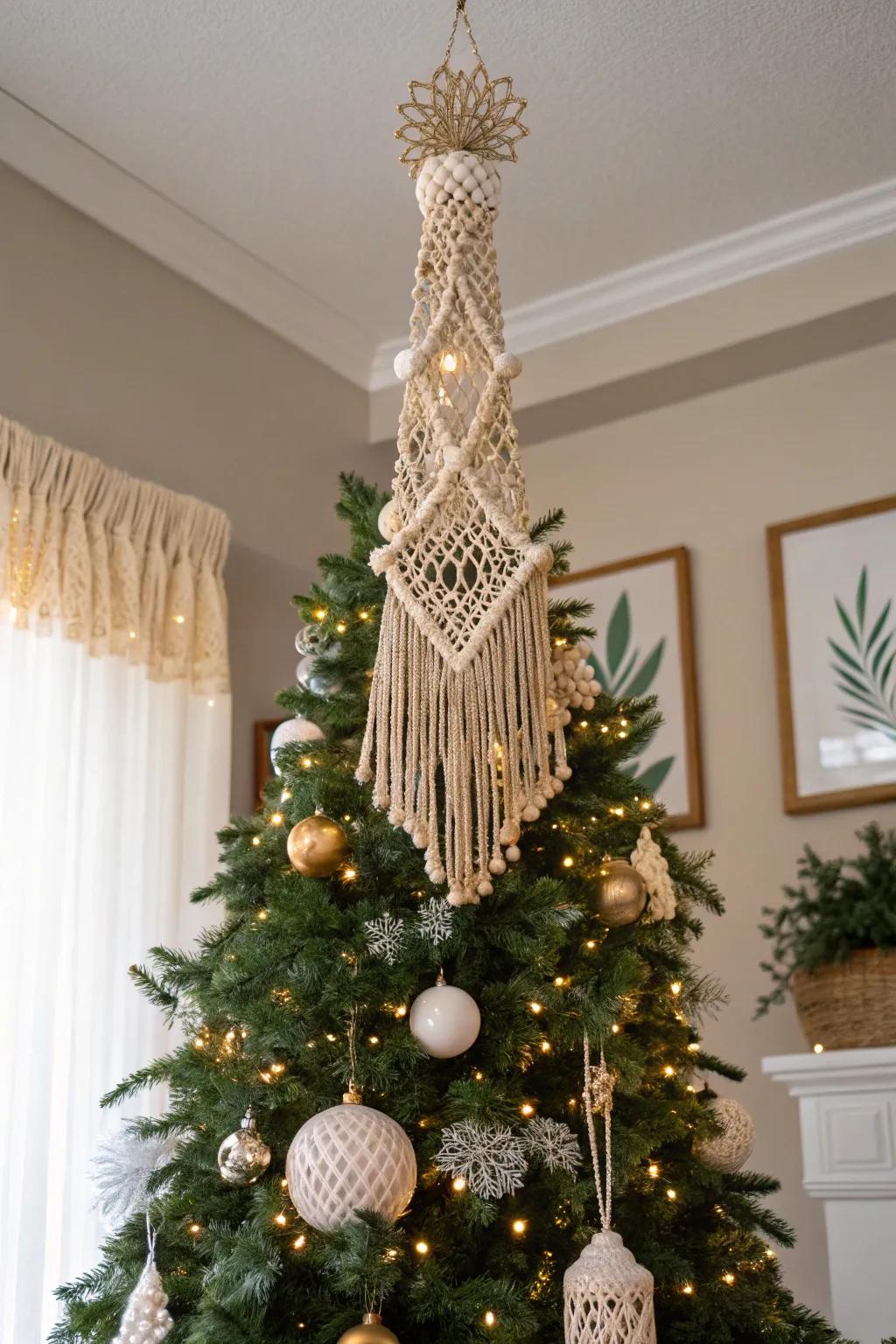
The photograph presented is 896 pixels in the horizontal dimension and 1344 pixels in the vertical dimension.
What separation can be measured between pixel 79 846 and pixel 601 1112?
1305 millimetres

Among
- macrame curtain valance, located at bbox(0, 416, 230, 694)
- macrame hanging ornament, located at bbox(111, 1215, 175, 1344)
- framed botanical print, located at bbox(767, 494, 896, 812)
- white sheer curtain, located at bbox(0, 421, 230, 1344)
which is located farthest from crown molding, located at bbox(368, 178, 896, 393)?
macrame hanging ornament, located at bbox(111, 1215, 175, 1344)

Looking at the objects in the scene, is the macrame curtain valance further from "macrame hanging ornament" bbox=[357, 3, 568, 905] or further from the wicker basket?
the wicker basket

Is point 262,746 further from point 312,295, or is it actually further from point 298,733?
point 298,733

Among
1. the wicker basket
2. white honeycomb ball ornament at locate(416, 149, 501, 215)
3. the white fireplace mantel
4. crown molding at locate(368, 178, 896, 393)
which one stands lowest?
the white fireplace mantel

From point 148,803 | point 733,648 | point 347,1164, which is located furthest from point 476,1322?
point 733,648

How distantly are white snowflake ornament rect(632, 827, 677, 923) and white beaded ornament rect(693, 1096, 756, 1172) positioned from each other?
279 millimetres

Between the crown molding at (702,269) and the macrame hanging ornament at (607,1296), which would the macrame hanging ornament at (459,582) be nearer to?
the macrame hanging ornament at (607,1296)

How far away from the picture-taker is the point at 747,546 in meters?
3.13

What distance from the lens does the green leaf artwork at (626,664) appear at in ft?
10.2

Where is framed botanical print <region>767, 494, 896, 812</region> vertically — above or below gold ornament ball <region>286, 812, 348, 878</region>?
above

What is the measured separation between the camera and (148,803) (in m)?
2.69

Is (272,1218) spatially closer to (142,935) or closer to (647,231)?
(142,935)

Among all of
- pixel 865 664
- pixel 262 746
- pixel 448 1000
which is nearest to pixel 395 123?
pixel 262 746

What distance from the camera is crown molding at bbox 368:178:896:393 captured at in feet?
9.52
